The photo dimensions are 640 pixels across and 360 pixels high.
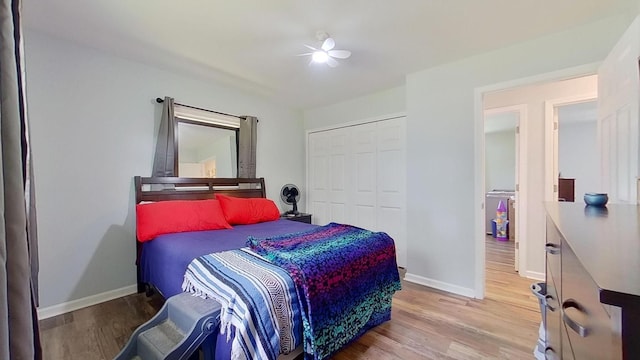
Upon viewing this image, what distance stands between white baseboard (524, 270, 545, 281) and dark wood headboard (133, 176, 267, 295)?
356cm

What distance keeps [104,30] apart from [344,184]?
3.26 m

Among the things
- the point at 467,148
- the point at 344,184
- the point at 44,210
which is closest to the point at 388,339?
the point at 467,148

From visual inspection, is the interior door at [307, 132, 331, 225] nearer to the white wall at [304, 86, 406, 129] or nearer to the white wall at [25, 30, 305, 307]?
the white wall at [304, 86, 406, 129]

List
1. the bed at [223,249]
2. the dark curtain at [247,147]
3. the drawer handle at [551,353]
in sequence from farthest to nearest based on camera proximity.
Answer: the dark curtain at [247,147]
the bed at [223,249]
the drawer handle at [551,353]

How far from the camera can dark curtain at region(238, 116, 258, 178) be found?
12.5 feet

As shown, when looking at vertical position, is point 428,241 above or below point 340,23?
below

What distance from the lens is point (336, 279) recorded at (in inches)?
70.1

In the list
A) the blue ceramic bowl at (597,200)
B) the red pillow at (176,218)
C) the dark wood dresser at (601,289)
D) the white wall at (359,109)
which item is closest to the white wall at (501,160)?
the white wall at (359,109)

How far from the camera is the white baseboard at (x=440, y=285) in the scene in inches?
110

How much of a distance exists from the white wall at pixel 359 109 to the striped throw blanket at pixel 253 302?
2.90 metres

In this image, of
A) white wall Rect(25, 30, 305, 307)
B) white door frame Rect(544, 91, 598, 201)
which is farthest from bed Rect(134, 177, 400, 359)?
white door frame Rect(544, 91, 598, 201)

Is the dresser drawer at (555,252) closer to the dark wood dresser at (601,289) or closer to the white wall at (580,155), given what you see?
the dark wood dresser at (601,289)

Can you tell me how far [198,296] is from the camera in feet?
5.44

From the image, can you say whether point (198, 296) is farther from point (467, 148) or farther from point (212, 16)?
point (467, 148)
